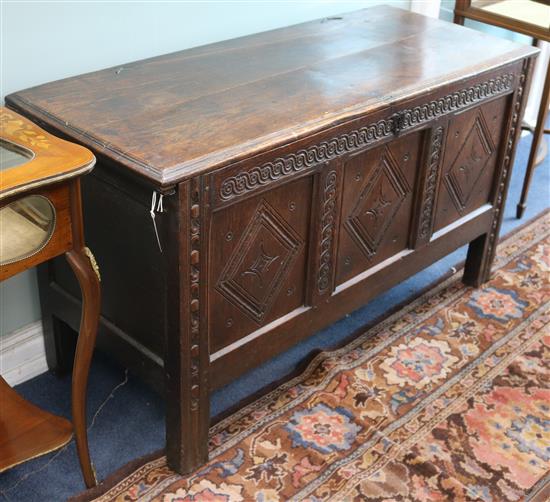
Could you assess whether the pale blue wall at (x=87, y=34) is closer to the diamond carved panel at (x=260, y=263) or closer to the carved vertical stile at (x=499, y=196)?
the diamond carved panel at (x=260, y=263)

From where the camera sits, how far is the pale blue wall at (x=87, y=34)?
214 cm

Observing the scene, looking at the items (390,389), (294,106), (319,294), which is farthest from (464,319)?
(294,106)

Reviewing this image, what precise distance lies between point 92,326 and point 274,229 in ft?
1.63

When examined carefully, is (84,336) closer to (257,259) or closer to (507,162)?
(257,259)

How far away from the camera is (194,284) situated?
1907 mm

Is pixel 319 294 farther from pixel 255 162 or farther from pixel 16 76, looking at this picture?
pixel 16 76

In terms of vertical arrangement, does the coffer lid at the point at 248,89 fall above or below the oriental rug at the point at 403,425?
above

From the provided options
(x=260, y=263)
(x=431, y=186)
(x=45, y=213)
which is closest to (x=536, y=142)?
(x=431, y=186)

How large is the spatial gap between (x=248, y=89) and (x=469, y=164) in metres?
0.85

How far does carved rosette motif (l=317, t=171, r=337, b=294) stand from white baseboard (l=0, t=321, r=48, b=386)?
83cm

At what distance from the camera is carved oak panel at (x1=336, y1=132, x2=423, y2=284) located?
7.44ft

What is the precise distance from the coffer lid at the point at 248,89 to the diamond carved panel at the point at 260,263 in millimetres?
218

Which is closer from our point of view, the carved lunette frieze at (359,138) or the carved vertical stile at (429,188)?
the carved lunette frieze at (359,138)

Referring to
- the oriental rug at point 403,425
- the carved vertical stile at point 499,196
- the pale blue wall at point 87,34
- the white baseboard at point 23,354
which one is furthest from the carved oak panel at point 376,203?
the white baseboard at point 23,354
